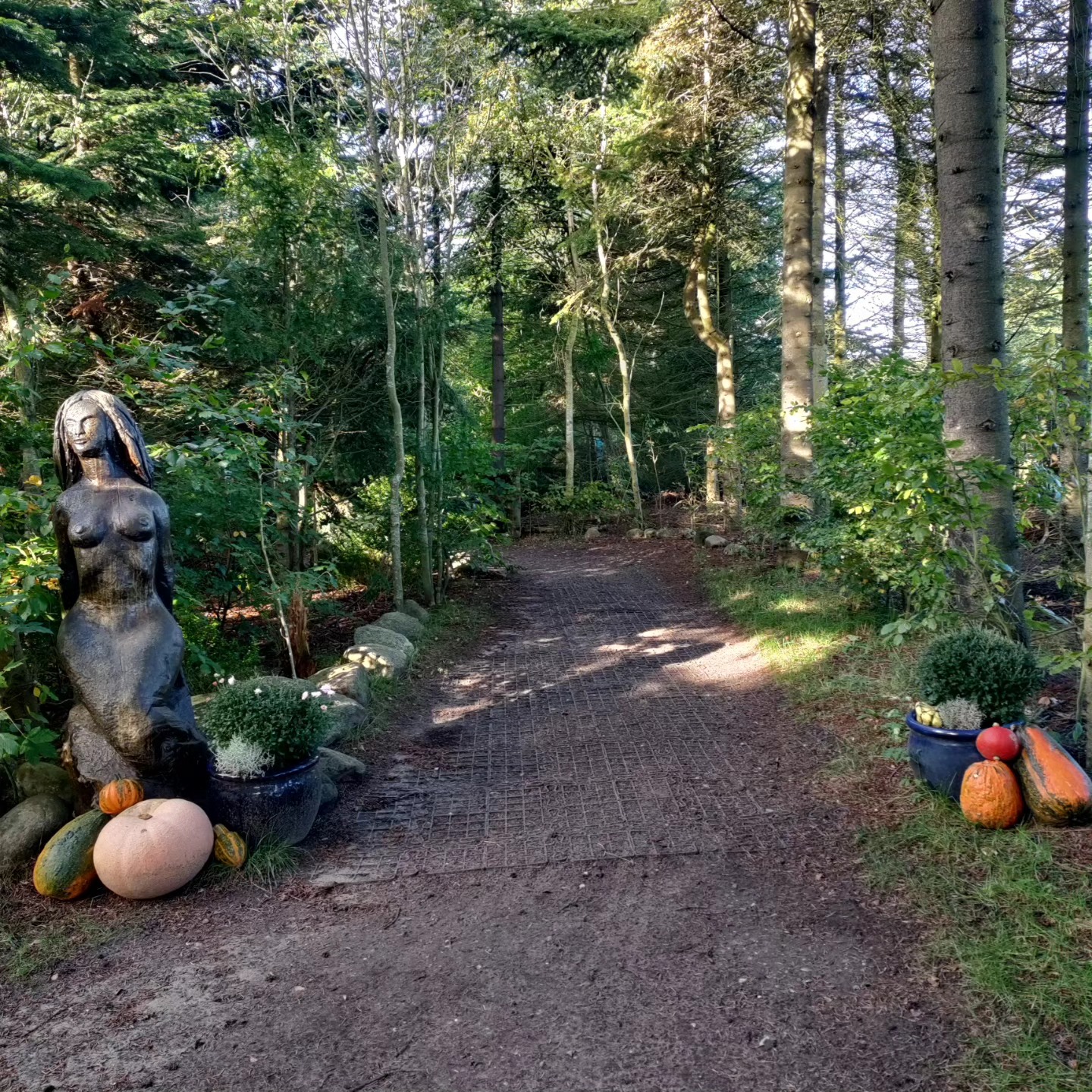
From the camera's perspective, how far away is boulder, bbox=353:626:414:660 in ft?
24.7

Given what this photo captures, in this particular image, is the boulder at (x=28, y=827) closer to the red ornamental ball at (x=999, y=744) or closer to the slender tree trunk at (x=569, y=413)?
the red ornamental ball at (x=999, y=744)

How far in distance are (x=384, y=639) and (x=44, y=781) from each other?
362 cm

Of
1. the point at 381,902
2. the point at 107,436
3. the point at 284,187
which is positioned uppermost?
the point at 284,187

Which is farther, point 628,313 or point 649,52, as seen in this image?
point 628,313

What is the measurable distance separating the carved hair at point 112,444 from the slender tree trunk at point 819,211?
26.7ft

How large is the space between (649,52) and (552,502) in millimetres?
9617

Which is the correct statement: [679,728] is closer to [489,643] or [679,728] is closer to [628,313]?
[489,643]

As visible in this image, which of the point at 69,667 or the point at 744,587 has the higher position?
the point at 69,667

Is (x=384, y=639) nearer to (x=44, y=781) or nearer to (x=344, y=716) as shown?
(x=344, y=716)

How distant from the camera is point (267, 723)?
4090 millimetres

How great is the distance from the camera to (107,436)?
4.15 meters

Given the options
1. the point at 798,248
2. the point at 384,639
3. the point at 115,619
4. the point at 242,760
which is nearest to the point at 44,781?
the point at 115,619

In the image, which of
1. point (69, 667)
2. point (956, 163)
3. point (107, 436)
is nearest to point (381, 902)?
point (69, 667)

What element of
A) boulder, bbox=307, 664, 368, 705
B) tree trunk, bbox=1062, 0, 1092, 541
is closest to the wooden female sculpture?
boulder, bbox=307, 664, 368, 705
